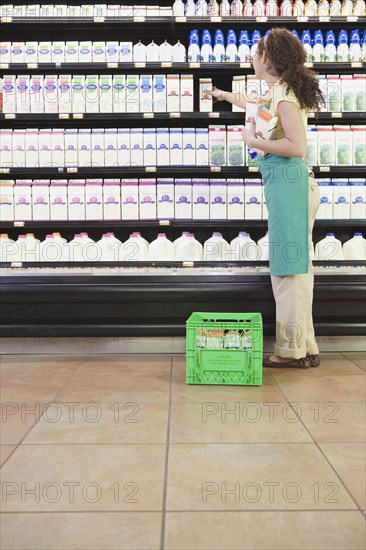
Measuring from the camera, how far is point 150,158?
3994 millimetres

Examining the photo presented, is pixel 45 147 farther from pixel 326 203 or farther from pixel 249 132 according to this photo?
pixel 326 203

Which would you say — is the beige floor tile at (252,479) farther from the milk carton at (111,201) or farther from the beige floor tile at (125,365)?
the milk carton at (111,201)

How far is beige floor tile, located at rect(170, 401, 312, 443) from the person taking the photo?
7.35 feet

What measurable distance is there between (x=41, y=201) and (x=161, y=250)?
2.85ft

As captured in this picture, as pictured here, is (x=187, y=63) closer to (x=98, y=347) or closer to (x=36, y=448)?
(x=98, y=347)

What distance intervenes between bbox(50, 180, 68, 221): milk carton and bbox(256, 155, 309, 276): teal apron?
56.9 inches

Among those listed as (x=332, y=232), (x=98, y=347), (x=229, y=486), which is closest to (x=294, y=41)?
(x=332, y=232)

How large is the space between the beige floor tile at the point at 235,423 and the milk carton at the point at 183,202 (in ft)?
5.29

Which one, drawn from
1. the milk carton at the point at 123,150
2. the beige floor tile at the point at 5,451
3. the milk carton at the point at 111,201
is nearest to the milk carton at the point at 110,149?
the milk carton at the point at 123,150

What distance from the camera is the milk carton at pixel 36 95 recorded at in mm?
4012

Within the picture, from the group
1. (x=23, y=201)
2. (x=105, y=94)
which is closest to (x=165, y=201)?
(x=105, y=94)

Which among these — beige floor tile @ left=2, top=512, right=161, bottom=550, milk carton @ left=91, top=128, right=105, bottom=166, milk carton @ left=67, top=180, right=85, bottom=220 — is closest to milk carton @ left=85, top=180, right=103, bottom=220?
milk carton @ left=67, top=180, right=85, bottom=220

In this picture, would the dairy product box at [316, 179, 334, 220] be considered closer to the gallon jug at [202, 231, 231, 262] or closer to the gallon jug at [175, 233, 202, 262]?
the gallon jug at [202, 231, 231, 262]

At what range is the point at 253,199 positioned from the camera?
3992mm
